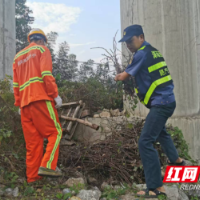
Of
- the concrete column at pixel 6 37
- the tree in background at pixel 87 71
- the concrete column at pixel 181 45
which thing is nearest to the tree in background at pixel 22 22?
the tree in background at pixel 87 71

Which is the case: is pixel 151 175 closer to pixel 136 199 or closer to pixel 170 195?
pixel 136 199

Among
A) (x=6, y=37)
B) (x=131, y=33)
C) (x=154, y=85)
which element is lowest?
(x=154, y=85)

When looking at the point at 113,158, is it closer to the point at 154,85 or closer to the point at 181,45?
the point at 154,85

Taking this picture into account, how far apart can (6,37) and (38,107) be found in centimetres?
449

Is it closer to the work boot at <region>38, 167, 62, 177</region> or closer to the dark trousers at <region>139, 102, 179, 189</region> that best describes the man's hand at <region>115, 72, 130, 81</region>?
the dark trousers at <region>139, 102, 179, 189</region>

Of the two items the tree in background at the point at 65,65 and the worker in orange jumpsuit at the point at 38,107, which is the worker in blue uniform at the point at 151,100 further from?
the tree in background at the point at 65,65

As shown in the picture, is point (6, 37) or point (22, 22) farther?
point (22, 22)

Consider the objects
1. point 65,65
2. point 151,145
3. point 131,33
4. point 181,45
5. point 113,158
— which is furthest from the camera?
point 65,65

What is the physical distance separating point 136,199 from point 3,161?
6.29 ft

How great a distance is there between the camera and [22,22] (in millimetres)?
16031

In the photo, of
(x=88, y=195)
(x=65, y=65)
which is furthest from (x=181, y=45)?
(x=65, y=65)

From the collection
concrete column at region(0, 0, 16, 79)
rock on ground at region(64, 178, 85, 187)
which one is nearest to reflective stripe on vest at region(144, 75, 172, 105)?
rock on ground at region(64, 178, 85, 187)

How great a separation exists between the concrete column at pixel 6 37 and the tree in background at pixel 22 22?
861 centimetres

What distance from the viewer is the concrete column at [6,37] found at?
6707mm
